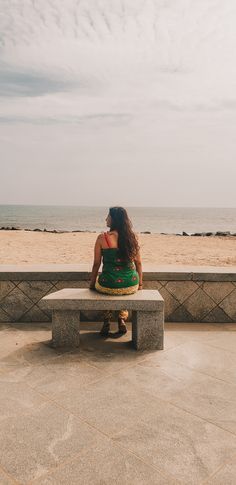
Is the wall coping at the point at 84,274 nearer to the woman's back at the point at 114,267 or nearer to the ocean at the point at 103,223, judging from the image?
the woman's back at the point at 114,267

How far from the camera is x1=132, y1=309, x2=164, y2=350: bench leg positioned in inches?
166

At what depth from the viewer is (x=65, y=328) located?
4.27 m

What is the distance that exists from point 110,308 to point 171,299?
1.39 metres

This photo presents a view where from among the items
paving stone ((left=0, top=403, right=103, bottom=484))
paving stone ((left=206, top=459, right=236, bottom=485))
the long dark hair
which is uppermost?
the long dark hair

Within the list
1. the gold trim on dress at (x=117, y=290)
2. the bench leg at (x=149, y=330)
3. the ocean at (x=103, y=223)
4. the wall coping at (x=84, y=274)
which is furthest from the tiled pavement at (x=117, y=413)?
the ocean at (x=103, y=223)

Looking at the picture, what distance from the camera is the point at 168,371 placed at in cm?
368

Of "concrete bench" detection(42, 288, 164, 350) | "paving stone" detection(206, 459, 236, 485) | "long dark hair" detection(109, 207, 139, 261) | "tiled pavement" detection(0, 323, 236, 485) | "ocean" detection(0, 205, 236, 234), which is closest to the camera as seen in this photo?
"paving stone" detection(206, 459, 236, 485)

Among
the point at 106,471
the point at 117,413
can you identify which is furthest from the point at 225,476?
the point at 117,413

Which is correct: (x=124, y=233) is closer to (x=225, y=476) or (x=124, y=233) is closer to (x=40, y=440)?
(x=40, y=440)

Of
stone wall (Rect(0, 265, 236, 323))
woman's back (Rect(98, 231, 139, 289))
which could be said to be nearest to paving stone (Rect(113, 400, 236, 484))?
woman's back (Rect(98, 231, 139, 289))

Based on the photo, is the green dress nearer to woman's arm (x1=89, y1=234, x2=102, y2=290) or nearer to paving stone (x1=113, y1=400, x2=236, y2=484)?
woman's arm (x1=89, y1=234, x2=102, y2=290)

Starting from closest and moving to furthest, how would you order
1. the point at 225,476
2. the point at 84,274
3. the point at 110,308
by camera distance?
1. the point at 225,476
2. the point at 110,308
3. the point at 84,274

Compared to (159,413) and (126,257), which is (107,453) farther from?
(126,257)

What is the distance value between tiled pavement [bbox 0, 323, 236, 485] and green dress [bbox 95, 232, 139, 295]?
0.63m
